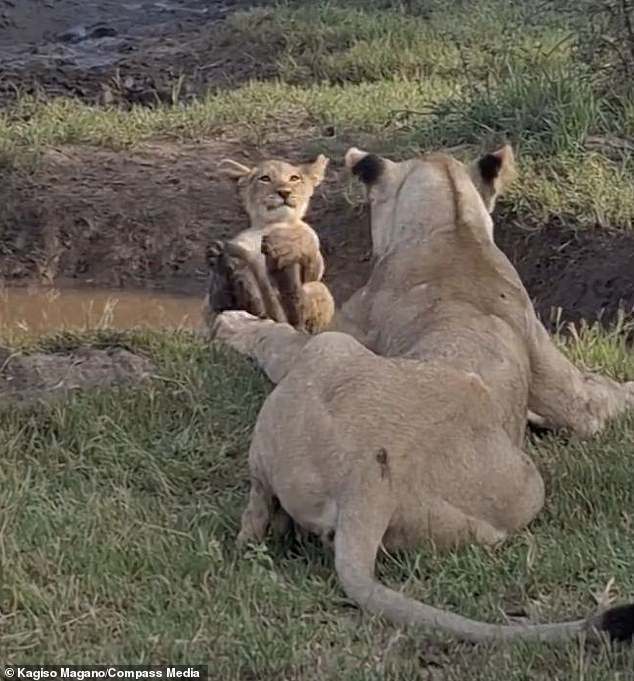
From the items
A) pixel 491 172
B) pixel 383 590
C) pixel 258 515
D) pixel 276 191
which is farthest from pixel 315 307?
pixel 383 590

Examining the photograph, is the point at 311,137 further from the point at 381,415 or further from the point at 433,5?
the point at 381,415

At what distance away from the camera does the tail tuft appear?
334 centimetres

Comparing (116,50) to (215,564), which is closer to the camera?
(215,564)

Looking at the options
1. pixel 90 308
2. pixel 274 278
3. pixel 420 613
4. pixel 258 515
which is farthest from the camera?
pixel 90 308

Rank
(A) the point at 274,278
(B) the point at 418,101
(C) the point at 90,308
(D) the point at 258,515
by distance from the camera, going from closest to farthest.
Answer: (D) the point at 258,515, (A) the point at 274,278, (C) the point at 90,308, (B) the point at 418,101

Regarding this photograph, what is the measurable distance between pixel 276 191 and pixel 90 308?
1081 mm

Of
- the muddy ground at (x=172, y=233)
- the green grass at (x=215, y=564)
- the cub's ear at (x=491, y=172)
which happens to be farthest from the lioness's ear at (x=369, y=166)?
the muddy ground at (x=172, y=233)

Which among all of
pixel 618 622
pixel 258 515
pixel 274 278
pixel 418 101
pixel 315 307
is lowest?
pixel 418 101

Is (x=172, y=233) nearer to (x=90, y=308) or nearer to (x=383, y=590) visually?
(x=90, y=308)

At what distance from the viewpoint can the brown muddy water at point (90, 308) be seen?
23.2 ft

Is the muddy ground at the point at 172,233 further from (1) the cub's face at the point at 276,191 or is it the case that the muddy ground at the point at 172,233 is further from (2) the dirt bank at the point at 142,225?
(1) the cub's face at the point at 276,191

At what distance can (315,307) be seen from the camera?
6.19 metres

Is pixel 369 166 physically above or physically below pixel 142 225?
above

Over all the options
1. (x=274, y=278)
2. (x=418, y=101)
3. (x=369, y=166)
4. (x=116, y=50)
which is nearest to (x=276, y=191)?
(x=274, y=278)
